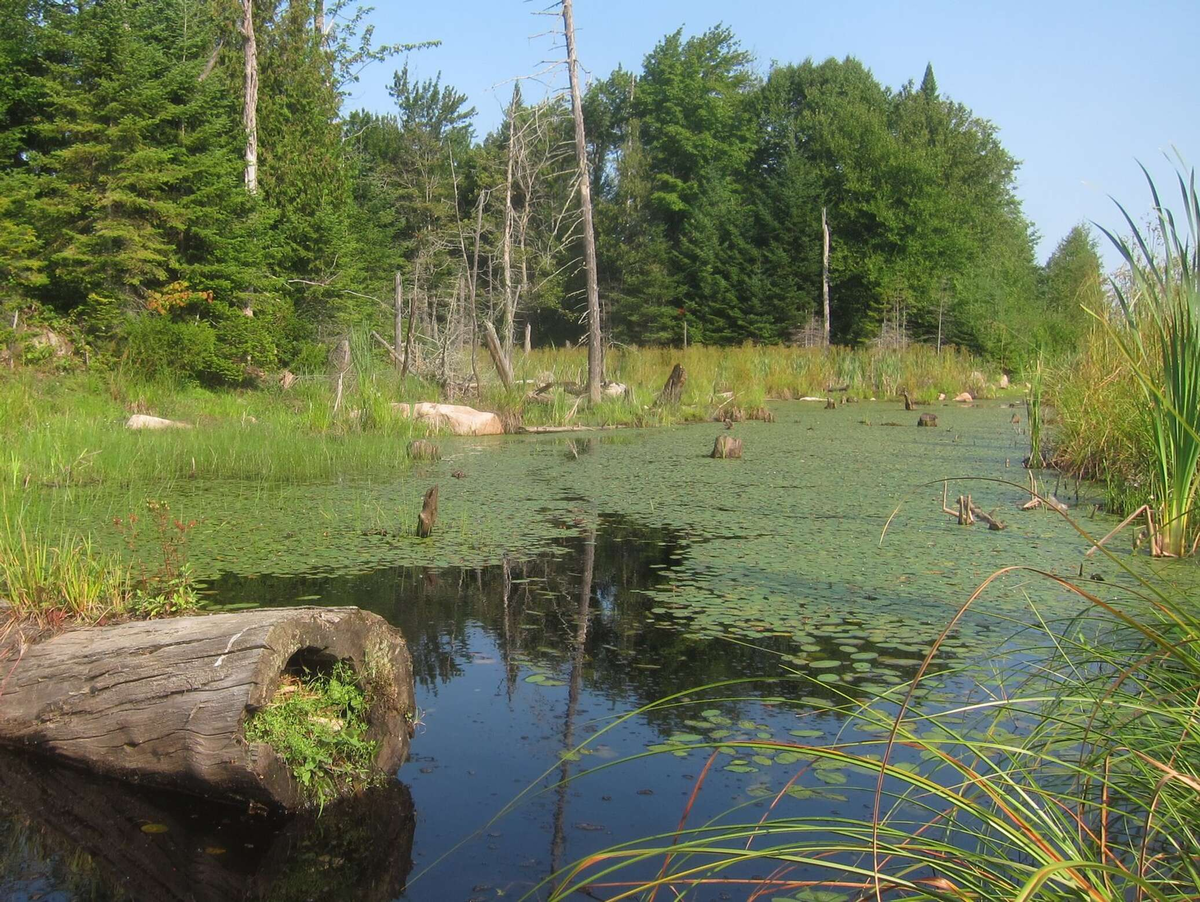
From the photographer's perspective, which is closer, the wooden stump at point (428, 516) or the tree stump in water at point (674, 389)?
the wooden stump at point (428, 516)

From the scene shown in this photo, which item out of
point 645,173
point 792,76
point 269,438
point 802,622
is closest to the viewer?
point 802,622

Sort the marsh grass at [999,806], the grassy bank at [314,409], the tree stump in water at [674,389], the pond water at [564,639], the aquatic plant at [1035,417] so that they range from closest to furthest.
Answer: the marsh grass at [999,806]
the pond water at [564,639]
the grassy bank at [314,409]
the aquatic plant at [1035,417]
the tree stump in water at [674,389]

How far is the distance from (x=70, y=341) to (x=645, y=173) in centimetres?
2707

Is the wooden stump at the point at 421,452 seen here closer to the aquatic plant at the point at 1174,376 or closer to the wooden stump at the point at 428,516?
the wooden stump at the point at 428,516

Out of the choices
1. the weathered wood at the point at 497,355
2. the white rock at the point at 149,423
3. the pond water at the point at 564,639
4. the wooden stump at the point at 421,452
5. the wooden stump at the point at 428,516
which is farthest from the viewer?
the weathered wood at the point at 497,355

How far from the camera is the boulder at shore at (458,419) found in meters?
12.3

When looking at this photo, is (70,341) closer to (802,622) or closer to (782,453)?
(782,453)

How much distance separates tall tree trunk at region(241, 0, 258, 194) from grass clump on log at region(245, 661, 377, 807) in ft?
47.5

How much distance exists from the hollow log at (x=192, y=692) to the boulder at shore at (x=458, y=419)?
887cm

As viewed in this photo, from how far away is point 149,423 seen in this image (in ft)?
34.5

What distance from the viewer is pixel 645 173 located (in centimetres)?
3716

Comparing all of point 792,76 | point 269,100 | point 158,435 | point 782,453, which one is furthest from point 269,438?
point 792,76

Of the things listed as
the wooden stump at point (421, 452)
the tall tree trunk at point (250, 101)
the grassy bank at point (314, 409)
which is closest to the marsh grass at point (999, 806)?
the grassy bank at point (314, 409)

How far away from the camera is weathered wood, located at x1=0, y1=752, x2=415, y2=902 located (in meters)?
2.37
